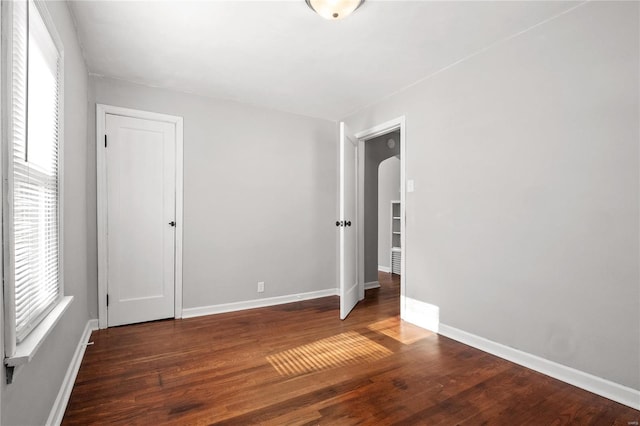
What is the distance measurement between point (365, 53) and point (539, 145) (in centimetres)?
146

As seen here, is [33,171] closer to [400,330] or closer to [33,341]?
[33,341]

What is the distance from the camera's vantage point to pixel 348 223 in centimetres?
348

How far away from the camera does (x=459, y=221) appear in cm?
277

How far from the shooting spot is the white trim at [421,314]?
2.95 m

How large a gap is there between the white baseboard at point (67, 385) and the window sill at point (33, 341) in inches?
18.5

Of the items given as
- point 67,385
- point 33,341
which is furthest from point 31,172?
point 67,385

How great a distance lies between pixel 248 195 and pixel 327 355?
6.60ft

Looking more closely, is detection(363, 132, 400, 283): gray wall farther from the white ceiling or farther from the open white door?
the white ceiling

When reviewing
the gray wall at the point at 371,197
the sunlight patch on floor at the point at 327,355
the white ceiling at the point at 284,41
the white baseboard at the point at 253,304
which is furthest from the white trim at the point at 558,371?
the white ceiling at the point at 284,41

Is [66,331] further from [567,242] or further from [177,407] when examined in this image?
[567,242]

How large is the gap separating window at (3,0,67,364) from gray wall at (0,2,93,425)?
6.6 inches

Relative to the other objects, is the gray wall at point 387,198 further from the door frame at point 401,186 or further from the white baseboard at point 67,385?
the white baseboard at point 67,385

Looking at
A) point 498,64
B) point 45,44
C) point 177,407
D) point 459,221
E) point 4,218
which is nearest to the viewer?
point 4,218

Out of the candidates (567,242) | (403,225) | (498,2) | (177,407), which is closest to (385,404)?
(177,407)
